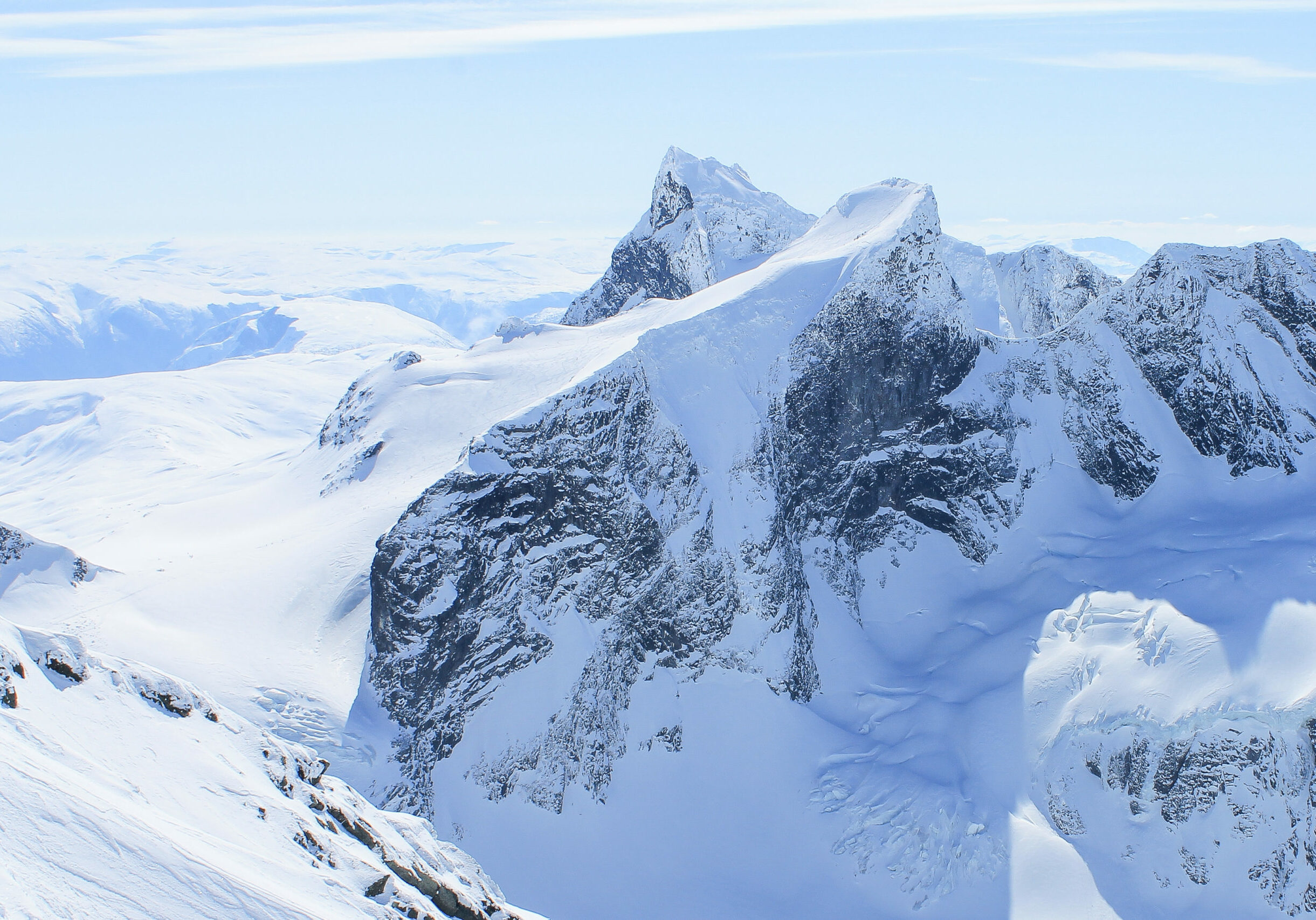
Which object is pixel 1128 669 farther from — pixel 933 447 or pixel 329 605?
pixel 329 605

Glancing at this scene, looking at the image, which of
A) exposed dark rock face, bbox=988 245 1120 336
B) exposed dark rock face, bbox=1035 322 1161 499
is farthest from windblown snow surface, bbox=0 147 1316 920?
exposed dark rock face, bbox=988 245 1120 336

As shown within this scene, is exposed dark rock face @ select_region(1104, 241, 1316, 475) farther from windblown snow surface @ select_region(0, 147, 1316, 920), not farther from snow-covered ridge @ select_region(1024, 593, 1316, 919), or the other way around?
snow-covered ridge @ select_region(1024, 593, 1316, 919)

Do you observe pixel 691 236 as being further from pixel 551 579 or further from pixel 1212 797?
pixel 1212 797

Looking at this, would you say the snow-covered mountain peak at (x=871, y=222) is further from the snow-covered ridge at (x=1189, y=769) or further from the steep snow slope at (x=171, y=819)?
the steep snow slope at (x=171, y=819)

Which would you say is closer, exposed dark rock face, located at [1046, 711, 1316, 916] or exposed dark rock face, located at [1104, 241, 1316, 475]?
exposed dark rock face, located at [1046, 711, 1316, 916]

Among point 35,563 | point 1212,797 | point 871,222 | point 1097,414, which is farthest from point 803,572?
point 35,563
